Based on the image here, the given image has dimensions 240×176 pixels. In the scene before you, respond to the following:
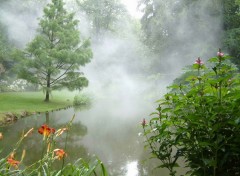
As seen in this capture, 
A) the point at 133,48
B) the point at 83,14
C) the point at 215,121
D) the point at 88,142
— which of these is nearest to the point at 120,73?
the point at 133,48

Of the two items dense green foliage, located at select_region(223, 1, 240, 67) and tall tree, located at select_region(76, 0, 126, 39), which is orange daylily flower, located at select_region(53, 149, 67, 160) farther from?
tall tree, located at select_region(76, 0, 126, 39)

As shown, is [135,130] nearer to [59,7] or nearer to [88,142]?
[88,142]

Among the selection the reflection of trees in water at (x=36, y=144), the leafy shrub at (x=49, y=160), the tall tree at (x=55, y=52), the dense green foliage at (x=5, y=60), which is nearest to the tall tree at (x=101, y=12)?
the dense green foliage at (x=5, y=60)

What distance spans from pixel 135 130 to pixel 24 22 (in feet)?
62.6

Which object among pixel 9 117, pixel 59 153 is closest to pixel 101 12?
pixel 9 117

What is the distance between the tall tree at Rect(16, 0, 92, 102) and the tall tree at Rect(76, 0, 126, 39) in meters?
15.6

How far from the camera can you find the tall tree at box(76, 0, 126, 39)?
2991cm

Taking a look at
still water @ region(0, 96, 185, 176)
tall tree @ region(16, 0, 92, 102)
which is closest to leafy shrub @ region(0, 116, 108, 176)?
still water @ region(0, 96, 185, 176)

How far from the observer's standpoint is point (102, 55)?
29766 mm

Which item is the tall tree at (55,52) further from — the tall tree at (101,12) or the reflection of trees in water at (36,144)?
the tall tree at (101,12)

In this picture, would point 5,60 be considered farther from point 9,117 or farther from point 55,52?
point 9,117

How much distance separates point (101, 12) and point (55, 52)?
18245mm

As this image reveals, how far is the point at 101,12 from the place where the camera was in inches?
1184

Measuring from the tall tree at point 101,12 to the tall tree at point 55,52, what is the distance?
1558cm
